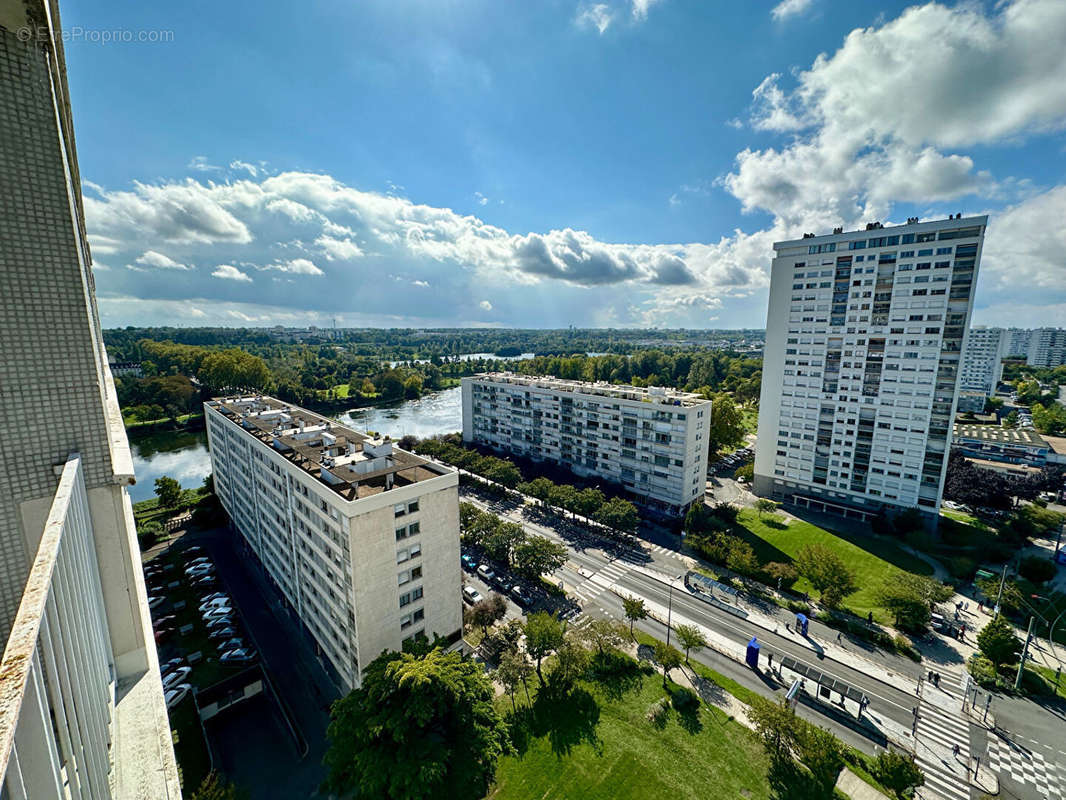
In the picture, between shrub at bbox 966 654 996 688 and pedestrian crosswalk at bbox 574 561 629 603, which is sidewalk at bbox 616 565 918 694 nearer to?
→ shrub at bbox 966 654 996 688

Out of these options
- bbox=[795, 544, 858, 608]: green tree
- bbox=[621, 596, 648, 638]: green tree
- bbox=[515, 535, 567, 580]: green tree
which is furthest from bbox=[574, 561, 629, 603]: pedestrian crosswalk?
bbox=[795, 544, 858, 608]: green tree

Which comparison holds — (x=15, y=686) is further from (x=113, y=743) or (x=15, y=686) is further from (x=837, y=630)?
(x=837, y=630)

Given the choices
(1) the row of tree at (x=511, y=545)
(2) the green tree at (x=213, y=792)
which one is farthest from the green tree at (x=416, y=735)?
(1) the row of tree at (x=511, y=545)

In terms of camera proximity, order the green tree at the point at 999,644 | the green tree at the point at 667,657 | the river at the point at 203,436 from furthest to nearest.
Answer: the river at the point at 203,436 → the green tree at the point at 999,644 → the green tree at the point at 667,657

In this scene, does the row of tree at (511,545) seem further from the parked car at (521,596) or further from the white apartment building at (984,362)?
the white apartment building at (984,362)

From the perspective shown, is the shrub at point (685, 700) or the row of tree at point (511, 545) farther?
the row of tree at point (511, 545)

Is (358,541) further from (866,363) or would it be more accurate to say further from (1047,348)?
(1047,348)
